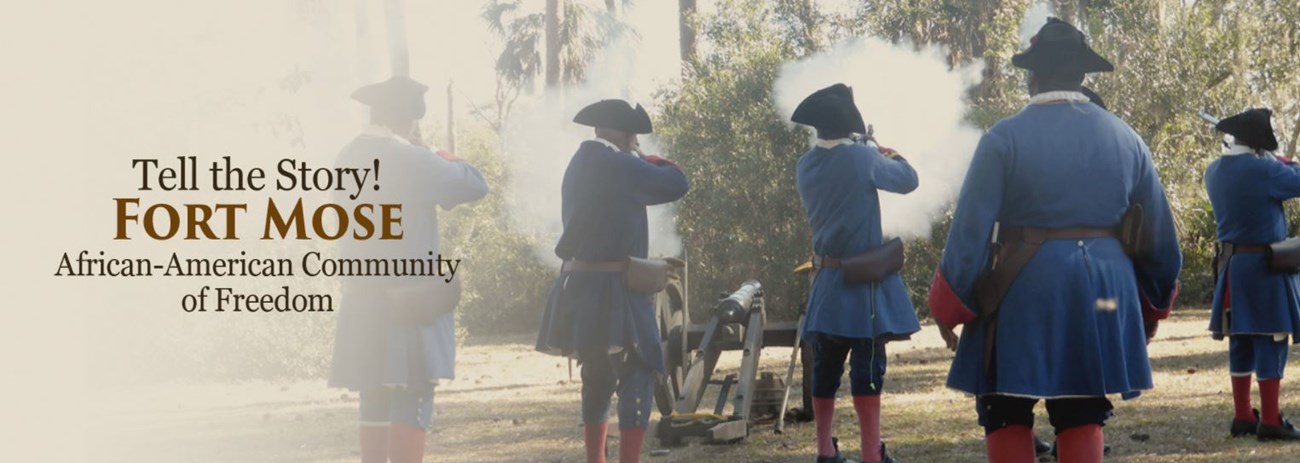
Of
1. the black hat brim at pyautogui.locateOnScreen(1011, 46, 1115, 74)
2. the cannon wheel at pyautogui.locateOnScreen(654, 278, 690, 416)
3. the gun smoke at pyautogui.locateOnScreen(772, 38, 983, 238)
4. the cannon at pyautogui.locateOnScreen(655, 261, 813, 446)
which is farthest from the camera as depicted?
the gun smoke at pyautogui.locateOnScreen(772, 38, 983, 238)

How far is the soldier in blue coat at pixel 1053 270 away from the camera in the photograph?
4715mm

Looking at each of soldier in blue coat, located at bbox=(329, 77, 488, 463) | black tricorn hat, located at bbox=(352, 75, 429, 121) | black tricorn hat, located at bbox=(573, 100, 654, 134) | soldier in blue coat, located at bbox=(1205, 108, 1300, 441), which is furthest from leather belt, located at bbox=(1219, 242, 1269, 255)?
black tricorn hat, located at bbox=(352, 75, 429, 121)

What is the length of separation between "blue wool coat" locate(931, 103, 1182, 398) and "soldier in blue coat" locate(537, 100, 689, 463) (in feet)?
7.65

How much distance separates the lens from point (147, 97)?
1471 cm

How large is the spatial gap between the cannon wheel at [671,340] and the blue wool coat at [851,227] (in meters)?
1.86

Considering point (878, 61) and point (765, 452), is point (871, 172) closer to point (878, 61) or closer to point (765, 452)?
point (765, 452)

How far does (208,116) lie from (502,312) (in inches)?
394

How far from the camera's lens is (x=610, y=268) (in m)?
7.01

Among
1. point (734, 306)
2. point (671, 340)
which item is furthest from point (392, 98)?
point (671, 340)

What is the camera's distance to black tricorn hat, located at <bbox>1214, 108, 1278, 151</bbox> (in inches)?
309

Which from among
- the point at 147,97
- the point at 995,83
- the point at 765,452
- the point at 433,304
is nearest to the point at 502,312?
the point at 995,83

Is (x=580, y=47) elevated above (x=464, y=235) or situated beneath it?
elevated above

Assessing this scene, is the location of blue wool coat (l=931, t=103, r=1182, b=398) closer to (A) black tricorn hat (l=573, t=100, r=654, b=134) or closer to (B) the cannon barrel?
(A) black tricorn hat (l=573, t=100, r=654, b=134)

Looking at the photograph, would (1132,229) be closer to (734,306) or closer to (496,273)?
(734,306)
